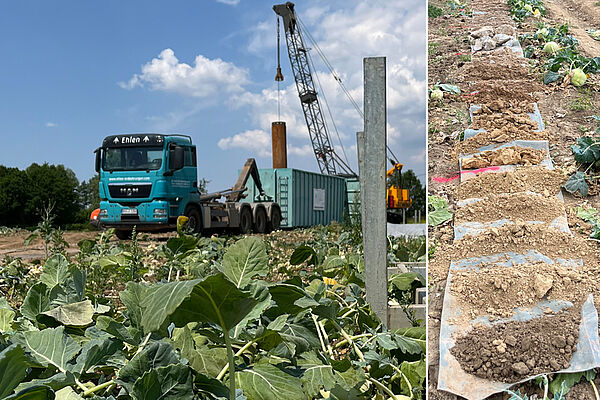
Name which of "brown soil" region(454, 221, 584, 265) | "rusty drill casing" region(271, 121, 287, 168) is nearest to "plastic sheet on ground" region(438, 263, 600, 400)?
"brown soil" region(454, 221, 584, 265)

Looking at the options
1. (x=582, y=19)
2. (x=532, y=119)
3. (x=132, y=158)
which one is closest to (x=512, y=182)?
(x=532, y=119)

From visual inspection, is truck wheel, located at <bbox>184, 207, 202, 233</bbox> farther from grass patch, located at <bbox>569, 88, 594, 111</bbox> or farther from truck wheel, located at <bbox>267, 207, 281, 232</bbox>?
grass patch, located at <bbox>569, 88, 594, 111</bbox>

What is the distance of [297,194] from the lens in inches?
630

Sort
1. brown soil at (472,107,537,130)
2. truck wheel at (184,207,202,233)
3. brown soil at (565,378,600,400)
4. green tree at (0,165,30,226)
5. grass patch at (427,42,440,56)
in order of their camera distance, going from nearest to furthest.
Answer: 1. brown soil at (565,378,600,400)
2. brown soil at (472,107,537,130)
3. grass patch at (427,42,440,56)
4. truck wheel at (184,207,202,233)
5. green tree at (0,165,30,226)

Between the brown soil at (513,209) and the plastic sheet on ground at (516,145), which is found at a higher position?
the plastic sheet on ground at (516,145)

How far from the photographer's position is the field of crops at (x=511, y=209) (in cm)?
125

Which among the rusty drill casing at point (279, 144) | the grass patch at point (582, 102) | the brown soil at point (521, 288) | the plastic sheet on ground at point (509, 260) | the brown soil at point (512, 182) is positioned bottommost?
the brown soil at point (521, 288)

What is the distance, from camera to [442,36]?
6.27 feet

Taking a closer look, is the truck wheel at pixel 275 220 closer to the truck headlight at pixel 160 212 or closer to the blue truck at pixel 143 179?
the blue truck at pixel 143 179

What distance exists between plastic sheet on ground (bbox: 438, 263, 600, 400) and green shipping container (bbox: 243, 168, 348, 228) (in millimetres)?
13789

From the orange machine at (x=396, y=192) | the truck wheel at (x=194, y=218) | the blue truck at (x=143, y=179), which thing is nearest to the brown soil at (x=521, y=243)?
the blue truck at (x=143, y=179)

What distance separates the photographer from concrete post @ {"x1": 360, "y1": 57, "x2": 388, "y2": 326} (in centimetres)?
215

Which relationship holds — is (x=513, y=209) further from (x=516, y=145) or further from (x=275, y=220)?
(x=275, y=220)

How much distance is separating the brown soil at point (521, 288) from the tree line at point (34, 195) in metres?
30.7
